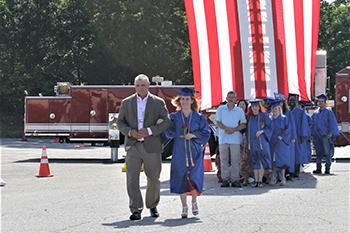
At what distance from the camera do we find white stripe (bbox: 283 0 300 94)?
15562 mm

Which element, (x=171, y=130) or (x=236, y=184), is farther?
(x=236, y=184)

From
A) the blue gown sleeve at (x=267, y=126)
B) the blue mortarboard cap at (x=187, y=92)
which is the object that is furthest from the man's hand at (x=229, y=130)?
the blue mortarboard cap at (x=187, y=92)

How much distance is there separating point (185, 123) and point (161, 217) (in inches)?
50.9

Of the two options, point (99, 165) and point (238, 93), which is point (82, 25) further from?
point (238, 93)

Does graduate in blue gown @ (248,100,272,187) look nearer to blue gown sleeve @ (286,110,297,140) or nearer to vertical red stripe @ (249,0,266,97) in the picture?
blue gown sleeve @ (286,110,297,140)

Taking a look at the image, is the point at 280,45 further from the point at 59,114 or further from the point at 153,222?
the point at 59,114

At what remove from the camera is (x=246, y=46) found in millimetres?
15539

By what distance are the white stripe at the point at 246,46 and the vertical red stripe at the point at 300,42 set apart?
1.01 m

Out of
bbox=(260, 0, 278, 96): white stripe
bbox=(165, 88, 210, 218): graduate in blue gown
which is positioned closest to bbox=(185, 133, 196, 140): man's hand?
bbox=(165, 88, 210, 218): graduate in blue gown

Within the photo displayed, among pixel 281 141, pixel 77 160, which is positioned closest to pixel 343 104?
pixel 77 160

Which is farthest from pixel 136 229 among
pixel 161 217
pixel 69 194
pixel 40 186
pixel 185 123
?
pixel 40 186

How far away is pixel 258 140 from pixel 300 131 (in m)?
2.19

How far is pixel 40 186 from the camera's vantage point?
13.9 m

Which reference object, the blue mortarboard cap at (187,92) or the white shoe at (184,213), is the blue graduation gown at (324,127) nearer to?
the blue mortarboard cap at (187,92)
